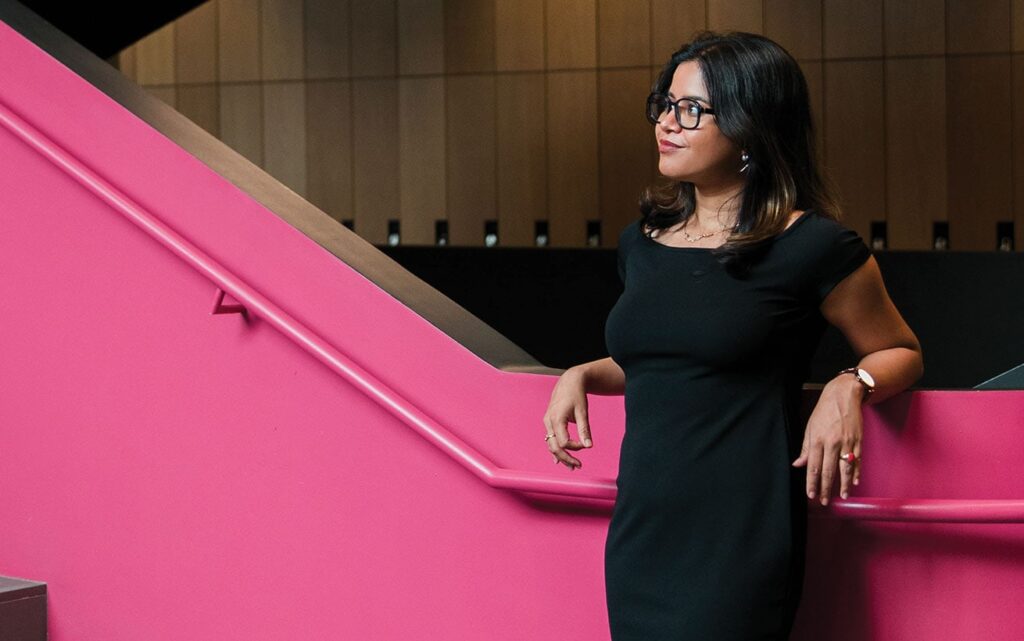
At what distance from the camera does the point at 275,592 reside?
2.82 metres

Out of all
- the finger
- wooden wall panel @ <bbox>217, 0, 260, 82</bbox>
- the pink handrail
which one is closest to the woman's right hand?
the finger

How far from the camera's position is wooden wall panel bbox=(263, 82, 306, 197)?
8953mm

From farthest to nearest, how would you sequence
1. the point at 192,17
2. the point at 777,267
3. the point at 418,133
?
the point at 192,17 < the point at 418,133 < the point at 777,267

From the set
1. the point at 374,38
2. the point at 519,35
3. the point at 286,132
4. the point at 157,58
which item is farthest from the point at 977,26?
the point at 157,58

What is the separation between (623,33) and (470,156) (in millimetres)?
1244

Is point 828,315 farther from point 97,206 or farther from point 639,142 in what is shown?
point 639,142

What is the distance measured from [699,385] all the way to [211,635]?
4.93 ft

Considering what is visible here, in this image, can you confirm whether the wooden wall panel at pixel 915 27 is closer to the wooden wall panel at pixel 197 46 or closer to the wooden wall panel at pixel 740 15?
the wooden wall panel at pixel 740 15

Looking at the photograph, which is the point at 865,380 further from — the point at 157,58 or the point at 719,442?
the point at 157,58

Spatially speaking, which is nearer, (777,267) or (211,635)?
(777,267)

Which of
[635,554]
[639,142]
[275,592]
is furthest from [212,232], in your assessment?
[639,142]

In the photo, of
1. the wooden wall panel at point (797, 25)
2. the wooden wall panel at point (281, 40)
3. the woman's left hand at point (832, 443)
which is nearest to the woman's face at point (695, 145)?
the woman's left hand at point (832, 443)

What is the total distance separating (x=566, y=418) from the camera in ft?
6.78

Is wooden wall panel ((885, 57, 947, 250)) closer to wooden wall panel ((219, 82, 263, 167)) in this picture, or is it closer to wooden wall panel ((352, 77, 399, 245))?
wooden wall panel ((352, 77, 399, 245))
